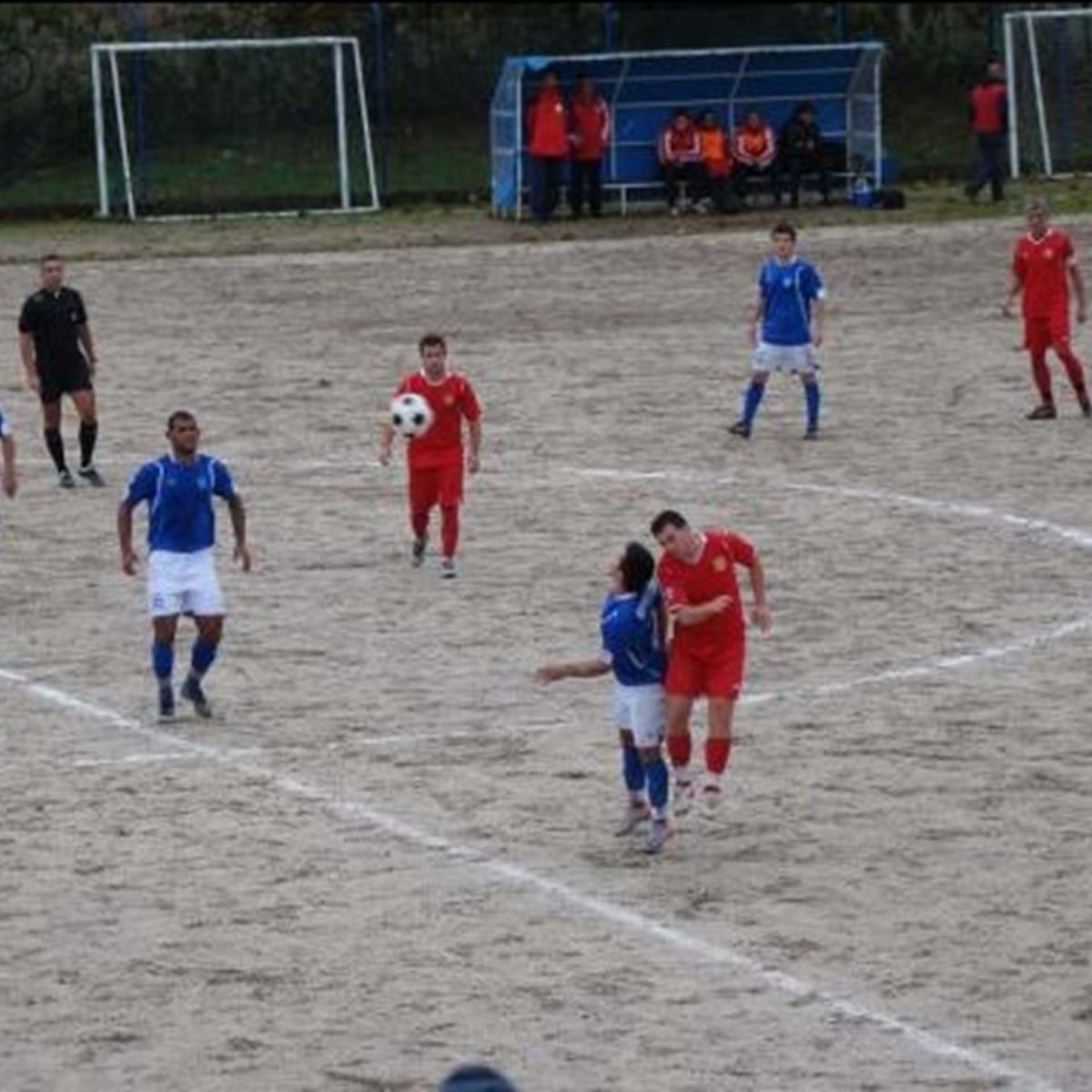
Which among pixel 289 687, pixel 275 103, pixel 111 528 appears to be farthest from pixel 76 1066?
pixel 275 103

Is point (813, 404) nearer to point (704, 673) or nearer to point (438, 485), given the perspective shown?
point (438, 485)

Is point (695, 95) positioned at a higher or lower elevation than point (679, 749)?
higher

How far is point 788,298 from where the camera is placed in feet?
109

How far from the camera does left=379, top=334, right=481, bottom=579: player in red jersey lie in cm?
2675

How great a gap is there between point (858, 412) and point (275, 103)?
23833 mm

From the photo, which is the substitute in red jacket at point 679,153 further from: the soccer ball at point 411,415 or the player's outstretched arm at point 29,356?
the soccer ball at point 411,415

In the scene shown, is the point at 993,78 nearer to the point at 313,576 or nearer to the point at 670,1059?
the point at 313,576

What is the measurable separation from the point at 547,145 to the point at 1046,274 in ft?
59.8

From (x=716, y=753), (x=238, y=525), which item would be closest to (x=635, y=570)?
(x=716, y=753)

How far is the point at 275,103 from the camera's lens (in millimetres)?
57344

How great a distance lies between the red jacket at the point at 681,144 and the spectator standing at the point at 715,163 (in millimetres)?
86

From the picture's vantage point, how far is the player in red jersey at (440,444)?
26.8 meters

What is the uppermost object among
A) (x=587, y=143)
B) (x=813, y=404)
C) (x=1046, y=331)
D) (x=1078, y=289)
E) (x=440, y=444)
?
(x=587, y=143)

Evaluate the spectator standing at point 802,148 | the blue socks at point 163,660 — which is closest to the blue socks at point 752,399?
the blue socks at point 163,660
